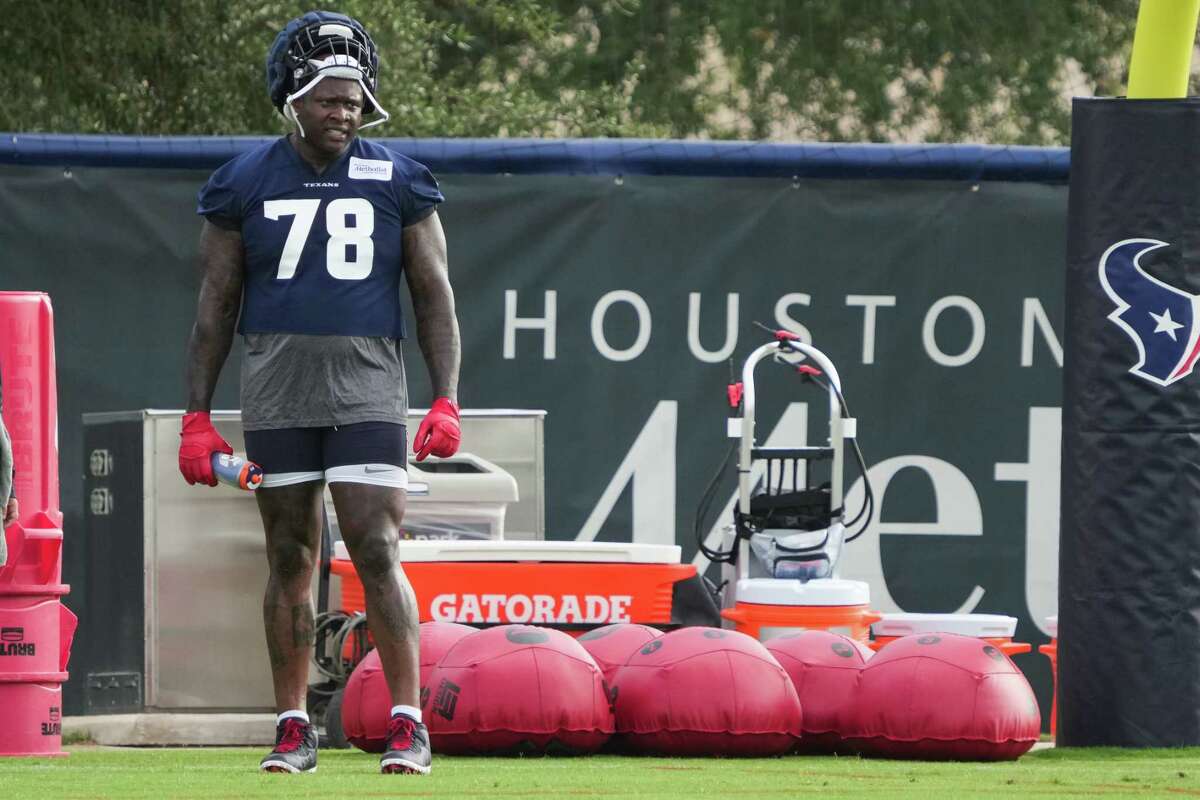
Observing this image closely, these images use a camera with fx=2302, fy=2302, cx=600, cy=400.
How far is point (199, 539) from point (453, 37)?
862cm

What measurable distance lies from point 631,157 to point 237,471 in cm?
439

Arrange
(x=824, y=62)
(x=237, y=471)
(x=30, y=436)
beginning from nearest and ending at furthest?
(x=237, y=471), (x=30, y=436), (x=824, y=62)

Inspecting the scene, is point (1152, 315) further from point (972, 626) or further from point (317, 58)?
point (317, 58)

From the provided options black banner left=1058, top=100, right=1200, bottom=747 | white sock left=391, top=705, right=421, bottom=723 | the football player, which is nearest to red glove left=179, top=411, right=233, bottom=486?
the football player

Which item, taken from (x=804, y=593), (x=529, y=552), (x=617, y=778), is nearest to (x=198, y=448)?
(x=617, y=778)

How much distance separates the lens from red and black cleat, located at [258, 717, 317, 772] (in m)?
5.71

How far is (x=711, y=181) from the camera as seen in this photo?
9773 millimetres

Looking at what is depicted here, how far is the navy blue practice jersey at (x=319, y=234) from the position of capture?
5.63 meters

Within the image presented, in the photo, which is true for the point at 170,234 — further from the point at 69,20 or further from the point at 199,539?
the point at 69,20

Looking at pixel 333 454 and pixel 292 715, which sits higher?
pixel 333 454

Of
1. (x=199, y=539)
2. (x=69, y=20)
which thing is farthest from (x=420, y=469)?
(x=69, y=20)

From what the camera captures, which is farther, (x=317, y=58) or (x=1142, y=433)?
(x=1142, y=433)

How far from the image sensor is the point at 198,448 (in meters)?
5.68

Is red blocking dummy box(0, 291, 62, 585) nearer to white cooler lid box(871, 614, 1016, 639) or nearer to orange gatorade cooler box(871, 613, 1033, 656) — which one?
orange gatorade cooler box(871, 613, 1033, 656)
